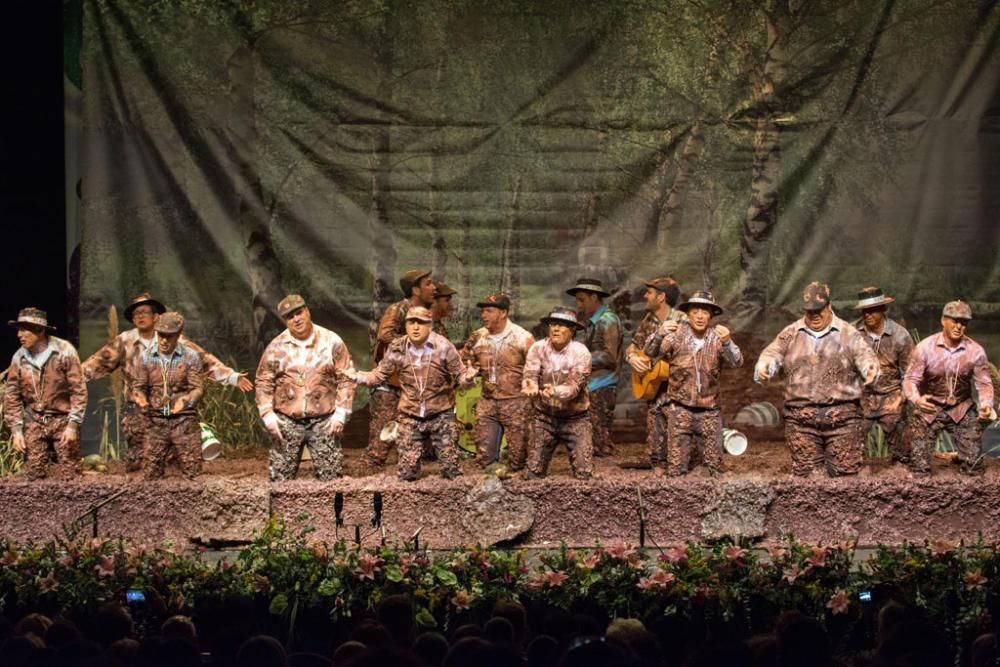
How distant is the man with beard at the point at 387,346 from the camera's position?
10.3 meters

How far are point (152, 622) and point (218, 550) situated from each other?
76.8 inches

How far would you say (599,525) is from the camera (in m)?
8.79

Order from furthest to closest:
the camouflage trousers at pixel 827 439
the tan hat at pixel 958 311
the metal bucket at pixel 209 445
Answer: the metal bucket at pixel 209 445
the camouflage trousers at pixel 827 439
the tan hat at pixel 958 311

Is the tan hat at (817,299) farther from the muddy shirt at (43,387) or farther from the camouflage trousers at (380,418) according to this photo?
the muddy shirt at (43,387)

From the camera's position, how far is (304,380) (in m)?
9.16

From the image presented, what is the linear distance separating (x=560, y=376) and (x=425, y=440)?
3.15 ft

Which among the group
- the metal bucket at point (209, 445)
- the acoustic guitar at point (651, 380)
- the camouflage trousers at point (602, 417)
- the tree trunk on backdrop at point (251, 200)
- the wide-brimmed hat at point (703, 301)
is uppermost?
the tree trunk on backdrop at point (251, 200)

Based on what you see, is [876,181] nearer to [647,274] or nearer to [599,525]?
[647,274]

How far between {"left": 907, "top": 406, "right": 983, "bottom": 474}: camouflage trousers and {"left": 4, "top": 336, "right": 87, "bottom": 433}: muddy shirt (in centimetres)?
538

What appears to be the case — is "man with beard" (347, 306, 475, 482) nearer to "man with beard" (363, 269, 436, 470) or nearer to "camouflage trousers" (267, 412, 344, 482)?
"camouflage trousers" (267, 412, 344, 482)

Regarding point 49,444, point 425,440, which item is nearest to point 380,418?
point 425,440

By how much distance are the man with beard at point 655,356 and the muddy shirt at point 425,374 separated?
3.99ft

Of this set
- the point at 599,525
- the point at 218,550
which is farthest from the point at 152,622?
the point at 599,525

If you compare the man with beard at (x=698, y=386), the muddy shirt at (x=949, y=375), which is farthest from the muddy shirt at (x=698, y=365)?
the muddy shirt at (x=949, y=375)
